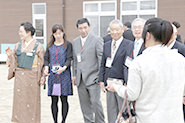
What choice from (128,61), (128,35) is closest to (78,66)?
(128,61)

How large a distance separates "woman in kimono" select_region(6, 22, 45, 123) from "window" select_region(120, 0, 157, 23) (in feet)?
27.6

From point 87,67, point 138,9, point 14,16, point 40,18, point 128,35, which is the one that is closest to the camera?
point 87,67

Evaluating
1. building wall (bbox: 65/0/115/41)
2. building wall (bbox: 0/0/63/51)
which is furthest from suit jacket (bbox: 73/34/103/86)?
building wall (bbox: 0/0/63/51)

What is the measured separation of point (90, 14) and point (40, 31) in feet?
8.42

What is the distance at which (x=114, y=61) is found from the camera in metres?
3.33

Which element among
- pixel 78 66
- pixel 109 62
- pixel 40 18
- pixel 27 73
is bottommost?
pixel 27 73

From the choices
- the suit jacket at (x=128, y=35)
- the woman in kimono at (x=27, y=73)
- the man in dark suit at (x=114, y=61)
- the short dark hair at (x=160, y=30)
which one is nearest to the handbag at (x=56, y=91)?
the woman in kimono at (x=27, y=73)

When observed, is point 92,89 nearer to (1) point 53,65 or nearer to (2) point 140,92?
(1) point 53,65

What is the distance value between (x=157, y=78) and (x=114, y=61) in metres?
1.50

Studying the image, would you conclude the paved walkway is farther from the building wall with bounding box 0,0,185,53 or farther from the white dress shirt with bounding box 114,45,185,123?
the building wall with bounding box 0,0,185,53

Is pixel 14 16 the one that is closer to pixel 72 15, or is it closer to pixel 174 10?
pixel 72 15

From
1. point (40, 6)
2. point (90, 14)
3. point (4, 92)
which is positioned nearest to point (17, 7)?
point (40, 6)

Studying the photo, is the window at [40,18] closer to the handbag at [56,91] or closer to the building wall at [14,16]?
the building wall at [14,16]

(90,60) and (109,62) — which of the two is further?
(90,60)
